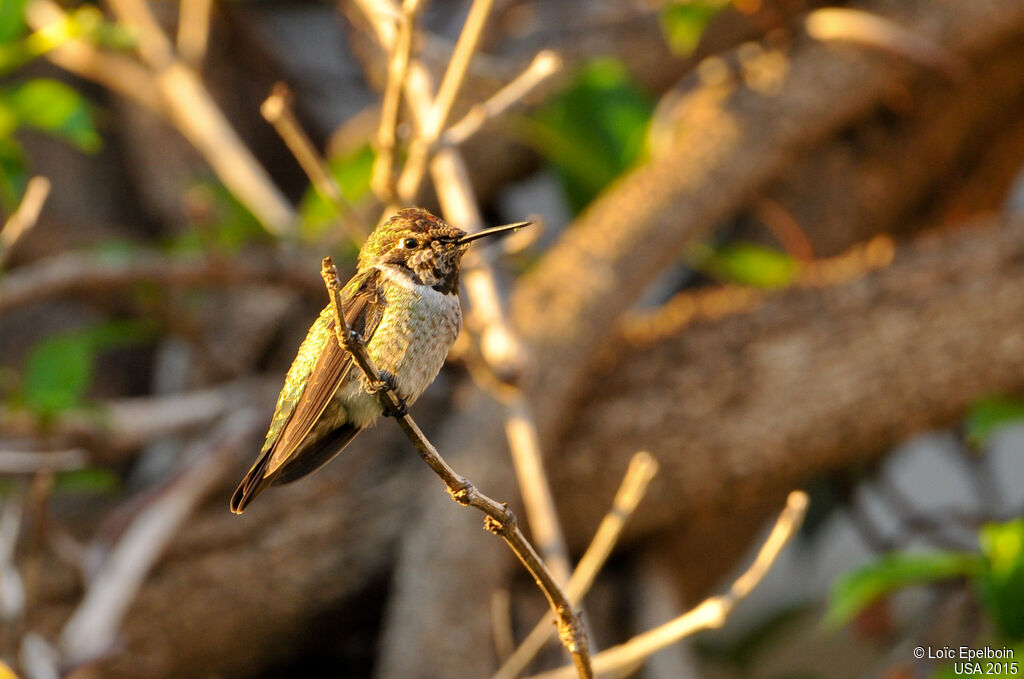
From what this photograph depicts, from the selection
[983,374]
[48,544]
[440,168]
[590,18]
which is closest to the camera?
[440,168]

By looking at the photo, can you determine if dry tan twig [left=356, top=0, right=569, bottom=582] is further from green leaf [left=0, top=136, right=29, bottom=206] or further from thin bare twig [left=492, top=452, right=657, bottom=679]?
green leaf [left=0, top=136, right=29, bottom=206]

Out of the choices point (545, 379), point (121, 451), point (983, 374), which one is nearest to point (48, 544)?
point (121, 451)

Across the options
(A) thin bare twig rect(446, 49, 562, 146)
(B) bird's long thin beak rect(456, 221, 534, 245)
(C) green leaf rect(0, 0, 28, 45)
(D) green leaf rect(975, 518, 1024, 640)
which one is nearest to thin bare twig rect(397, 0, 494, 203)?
(A) thin bare twig rect(446, 49, 562, 146)

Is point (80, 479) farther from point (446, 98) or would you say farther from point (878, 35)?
point (878, 35)

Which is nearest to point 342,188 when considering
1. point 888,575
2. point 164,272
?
point 164,272

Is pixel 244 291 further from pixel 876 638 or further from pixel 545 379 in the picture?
pixel 876 638
